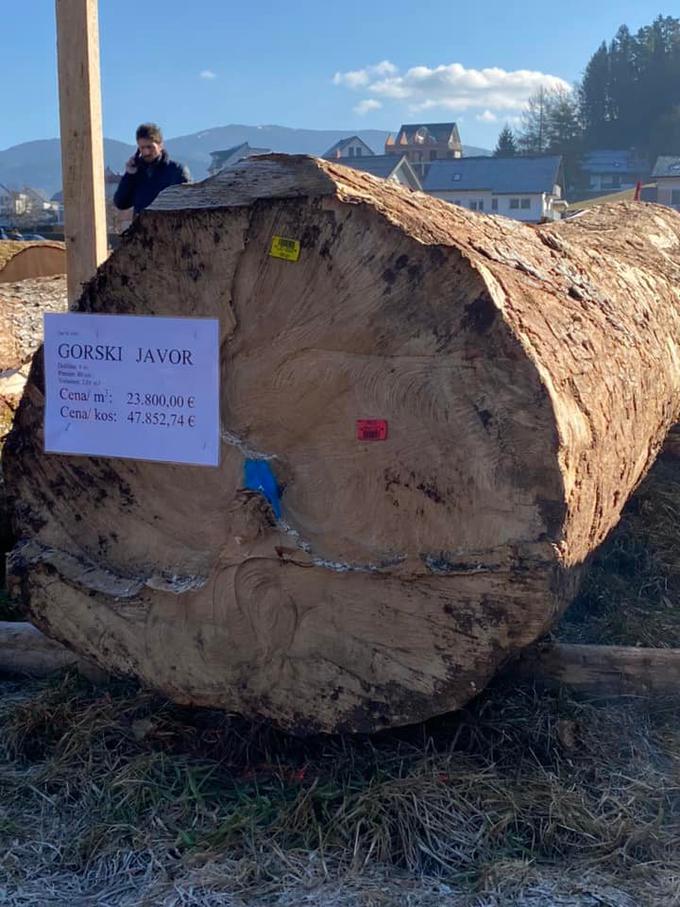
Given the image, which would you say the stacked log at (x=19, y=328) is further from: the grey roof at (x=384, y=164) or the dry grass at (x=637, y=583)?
the grey roof at (x=384, y=164)

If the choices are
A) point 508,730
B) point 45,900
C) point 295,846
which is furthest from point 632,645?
point 45,900

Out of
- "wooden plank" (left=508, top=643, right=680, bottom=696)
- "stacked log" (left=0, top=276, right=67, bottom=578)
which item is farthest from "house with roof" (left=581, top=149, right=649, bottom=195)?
"wooden plank" (left=508, top=643, right=680, bottom=696)

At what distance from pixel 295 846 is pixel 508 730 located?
690 millimetres

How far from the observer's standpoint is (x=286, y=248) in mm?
2434

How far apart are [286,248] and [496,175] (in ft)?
173

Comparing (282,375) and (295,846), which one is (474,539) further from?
(295,846)

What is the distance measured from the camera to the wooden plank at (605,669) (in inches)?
116

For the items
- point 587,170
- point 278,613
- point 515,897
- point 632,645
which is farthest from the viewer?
point 587,170

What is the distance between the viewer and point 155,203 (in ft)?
8.38

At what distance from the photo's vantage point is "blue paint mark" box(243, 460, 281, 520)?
103 inches

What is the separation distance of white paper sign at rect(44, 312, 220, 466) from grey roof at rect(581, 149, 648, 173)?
70.1 m

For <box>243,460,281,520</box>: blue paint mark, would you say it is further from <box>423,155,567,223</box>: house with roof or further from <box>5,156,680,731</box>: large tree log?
<box>423,155,567,223</box>: house with roof

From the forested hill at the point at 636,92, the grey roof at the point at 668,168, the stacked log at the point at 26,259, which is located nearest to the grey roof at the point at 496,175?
the grey roof at the point at 668,168

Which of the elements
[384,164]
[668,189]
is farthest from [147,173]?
[668,189]
